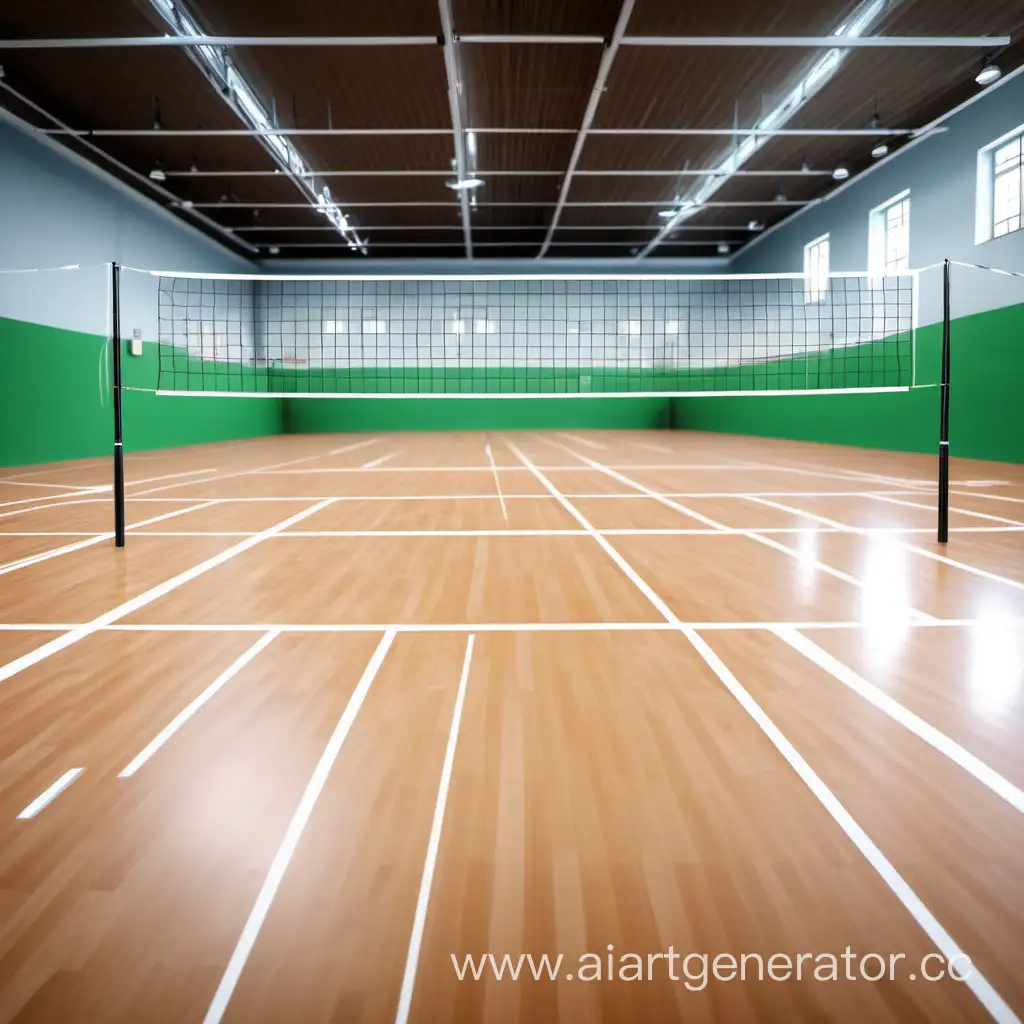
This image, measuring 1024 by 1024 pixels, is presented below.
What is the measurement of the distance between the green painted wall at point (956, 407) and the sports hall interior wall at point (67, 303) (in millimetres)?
11159

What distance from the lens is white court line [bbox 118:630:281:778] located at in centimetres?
197

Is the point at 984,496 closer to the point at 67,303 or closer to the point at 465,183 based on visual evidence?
the point at 465,183

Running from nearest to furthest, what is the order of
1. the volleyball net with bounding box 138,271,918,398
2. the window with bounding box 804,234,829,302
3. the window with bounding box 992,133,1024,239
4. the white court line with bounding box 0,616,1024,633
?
the white court line with bounding box 0,616,1024,633 < the window with bounding box 992,133,1024,239 < the window with bounding box 804,234,829,302 < the volleyball net with bounding box 138,271,918,398

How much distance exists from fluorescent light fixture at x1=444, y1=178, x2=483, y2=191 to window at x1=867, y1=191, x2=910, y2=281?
21.1 feet

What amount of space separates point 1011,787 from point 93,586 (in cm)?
364

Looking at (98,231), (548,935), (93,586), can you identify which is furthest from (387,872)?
(98,231)

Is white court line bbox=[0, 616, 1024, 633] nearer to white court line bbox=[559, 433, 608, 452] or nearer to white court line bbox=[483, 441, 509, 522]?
white court line bbox=[483, 441, 509, 522]

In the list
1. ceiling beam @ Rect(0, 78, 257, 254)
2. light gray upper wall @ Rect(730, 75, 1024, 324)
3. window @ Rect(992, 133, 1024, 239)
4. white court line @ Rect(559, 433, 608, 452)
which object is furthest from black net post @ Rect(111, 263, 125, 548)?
window @ Rect(992, 133, 1024, 239)

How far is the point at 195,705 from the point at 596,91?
961 cm

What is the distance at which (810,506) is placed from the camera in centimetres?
655

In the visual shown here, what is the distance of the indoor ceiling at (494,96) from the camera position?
27.1 feet

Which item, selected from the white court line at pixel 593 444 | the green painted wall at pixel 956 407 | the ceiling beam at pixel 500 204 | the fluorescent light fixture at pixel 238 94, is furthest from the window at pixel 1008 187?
the fluorescent light fixture at pixel 238 94

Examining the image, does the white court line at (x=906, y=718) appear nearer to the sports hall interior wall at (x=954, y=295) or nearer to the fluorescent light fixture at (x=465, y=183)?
the sports hall interior wall at (x=954, y=295)

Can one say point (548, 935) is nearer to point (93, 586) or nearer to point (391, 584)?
point (391, 584)
